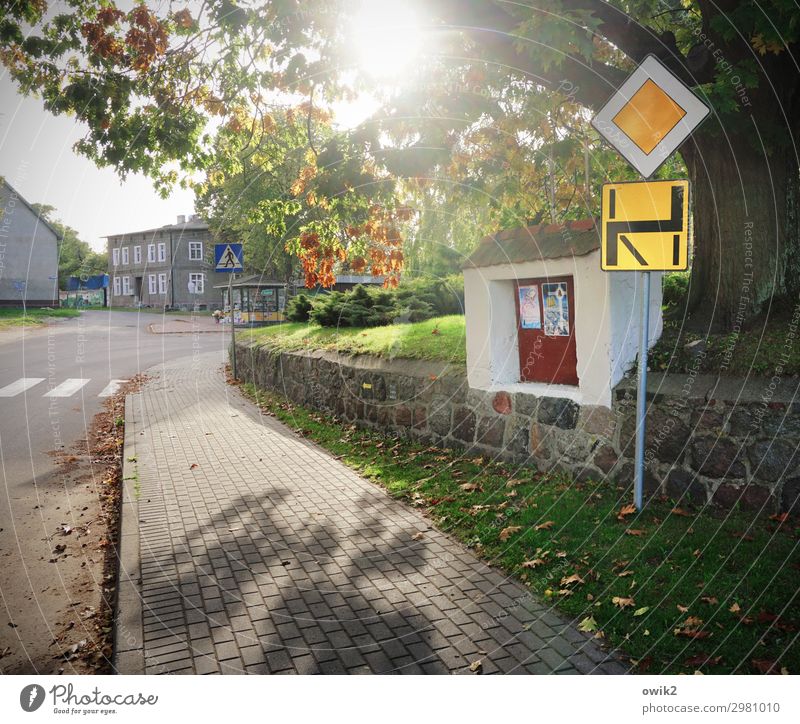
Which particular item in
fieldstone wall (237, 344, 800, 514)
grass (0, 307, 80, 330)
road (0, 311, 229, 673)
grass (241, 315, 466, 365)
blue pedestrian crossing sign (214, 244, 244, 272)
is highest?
blue pedestrian crossing sign (214, 244, 244, 272)

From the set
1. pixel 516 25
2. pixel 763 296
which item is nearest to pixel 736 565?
pixel 763 296

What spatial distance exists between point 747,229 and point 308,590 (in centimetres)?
565

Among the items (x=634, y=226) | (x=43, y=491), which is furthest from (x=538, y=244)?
(x=43, y=491)

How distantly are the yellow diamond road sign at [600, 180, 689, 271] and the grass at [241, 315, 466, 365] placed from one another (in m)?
3.53

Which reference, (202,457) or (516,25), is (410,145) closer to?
(516,25)

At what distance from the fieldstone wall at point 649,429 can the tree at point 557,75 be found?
5.21 feet

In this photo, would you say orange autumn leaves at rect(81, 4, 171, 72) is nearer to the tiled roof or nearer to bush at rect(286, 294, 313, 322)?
the tiled roof

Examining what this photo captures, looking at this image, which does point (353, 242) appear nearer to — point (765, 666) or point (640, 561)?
point (640, 561)

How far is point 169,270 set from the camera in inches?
2234

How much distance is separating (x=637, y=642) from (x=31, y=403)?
12.5 metres

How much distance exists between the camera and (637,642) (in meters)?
3.71

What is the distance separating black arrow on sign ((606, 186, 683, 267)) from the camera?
4.96 m

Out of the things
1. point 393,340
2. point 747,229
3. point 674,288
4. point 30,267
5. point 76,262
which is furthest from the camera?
point 76,262

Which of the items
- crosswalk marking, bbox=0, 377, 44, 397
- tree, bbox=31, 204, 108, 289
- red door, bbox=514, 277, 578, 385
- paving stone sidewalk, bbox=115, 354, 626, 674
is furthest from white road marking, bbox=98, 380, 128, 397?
tree, bbox=31, 204, 108, 289
